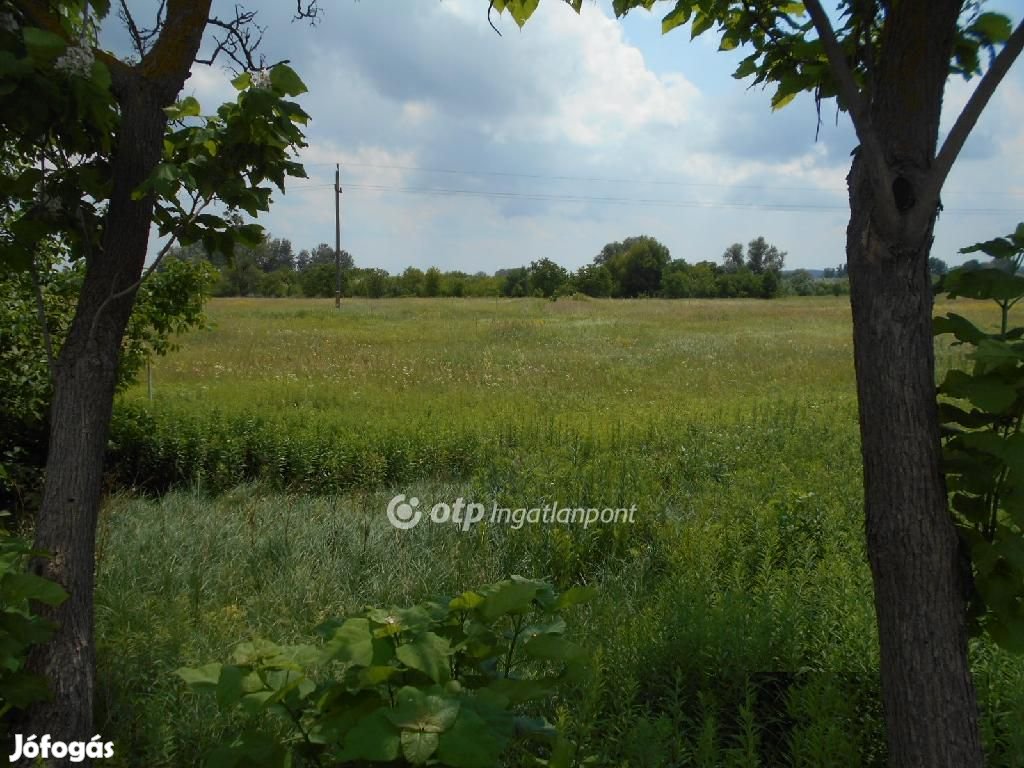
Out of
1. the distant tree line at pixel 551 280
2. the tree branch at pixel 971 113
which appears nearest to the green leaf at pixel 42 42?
the tree branch at pixel 971 113

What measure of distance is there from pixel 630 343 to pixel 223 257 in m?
20.0

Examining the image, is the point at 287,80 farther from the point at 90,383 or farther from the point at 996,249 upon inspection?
the point at 996,249

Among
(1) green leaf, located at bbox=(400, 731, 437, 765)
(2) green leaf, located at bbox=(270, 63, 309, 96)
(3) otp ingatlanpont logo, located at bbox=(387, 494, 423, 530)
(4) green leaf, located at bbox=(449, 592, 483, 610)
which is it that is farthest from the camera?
(3) otp ingatlanpont logo, located at bbox=(387, 494, 423, 530)

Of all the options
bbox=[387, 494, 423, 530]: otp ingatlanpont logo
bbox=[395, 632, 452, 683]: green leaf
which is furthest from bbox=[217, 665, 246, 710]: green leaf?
bbox=[387, 494, 423, 530]: otp ingatlanpont logo

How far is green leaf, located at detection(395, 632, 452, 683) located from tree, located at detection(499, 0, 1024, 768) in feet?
4.21

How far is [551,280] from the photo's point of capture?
3595 inches

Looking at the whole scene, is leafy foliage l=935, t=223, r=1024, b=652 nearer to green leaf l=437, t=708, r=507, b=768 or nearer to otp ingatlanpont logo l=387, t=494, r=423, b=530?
green leaf l=437, t=708, r=507, b=768

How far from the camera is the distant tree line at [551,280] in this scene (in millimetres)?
84062

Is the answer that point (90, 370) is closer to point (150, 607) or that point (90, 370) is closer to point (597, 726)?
point (150, 607)

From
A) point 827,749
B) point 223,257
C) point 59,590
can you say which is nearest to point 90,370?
point 223,257

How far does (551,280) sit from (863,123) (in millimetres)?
90089

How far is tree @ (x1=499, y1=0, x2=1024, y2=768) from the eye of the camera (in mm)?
2074

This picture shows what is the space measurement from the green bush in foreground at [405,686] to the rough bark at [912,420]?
0.94 metres

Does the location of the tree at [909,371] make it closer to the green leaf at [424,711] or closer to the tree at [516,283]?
the green leaf at [424,711]
